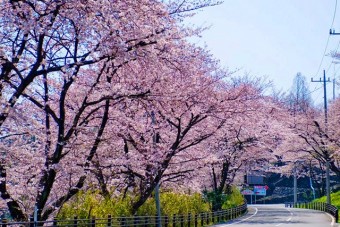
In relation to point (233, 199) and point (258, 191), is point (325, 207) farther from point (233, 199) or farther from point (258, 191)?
point (258, 191)

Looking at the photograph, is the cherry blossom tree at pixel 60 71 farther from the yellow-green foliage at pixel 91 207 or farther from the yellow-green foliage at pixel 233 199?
the yellow-green foliage at pixel 233 199

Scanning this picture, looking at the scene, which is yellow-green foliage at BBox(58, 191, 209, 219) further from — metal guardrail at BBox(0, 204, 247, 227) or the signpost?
the signpost

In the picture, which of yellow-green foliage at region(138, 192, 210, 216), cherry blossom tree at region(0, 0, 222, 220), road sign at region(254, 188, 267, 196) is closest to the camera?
cherry blossom tree at region(0, 0, 222, 220)

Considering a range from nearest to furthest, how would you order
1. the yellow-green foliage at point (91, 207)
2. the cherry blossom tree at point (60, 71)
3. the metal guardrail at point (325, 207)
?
the cherry blossom tree at point (60, 71) < the yellow-green foliage at point (91, 207) < the metal guardrail at point (325, 207)

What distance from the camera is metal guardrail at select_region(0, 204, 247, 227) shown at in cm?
1492

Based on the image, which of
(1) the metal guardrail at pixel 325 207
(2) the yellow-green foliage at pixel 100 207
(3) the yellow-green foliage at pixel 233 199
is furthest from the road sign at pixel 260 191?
(2) the yellow-green foliage at pixel 100 207

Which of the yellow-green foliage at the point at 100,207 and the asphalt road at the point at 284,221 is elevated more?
the yellow-green foliage at the point at 100,207

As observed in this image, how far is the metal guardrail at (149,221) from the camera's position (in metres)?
14.9

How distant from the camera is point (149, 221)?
22734 millimetres

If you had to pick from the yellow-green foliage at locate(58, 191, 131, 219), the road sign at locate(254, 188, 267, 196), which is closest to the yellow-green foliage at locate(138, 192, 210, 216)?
the yellow-green foliage at locate(58, 191, 131, 219)

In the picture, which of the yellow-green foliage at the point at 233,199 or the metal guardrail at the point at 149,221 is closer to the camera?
the metal guardrail at the point at 149,221

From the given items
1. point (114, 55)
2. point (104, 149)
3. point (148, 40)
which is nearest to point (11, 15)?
point (114, 55)

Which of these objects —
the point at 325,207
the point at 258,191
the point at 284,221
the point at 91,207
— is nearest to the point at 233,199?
the point at 325,207

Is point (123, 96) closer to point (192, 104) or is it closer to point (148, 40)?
point (148, 40)
